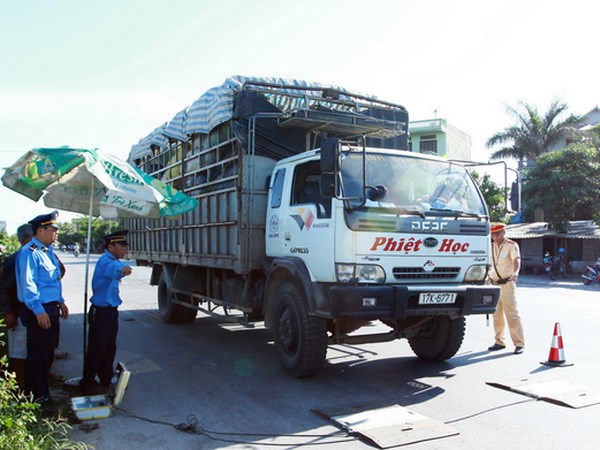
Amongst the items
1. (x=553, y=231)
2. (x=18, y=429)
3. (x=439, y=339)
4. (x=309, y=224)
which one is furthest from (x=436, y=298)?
(x=553, y=231)

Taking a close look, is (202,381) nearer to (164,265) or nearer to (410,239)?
(410,239)

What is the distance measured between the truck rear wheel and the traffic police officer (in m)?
4.89

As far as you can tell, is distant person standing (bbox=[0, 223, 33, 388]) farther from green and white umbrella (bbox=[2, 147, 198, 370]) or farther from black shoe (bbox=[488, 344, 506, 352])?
black shoe (bbox=[488, 344, 506, 352])

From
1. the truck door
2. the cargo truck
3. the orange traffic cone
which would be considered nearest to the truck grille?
the cargo truck

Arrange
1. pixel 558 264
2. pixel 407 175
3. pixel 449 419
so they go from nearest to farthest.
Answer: pixel 449 419 → pixel 407 175 → pixel 558 264

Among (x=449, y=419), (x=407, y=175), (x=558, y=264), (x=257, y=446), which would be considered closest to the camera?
(x=257, y=446)

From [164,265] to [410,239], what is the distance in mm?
5900

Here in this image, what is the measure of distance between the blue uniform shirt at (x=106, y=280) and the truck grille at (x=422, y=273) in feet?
8.90

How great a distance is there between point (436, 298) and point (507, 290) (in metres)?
2.56

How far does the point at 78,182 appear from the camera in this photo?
5.92m

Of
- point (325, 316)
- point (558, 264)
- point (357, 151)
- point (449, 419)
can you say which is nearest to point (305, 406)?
point (325, 316)

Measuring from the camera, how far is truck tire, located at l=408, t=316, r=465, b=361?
6.44 meters

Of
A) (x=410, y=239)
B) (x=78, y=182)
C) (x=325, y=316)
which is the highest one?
(x=78, y=182)

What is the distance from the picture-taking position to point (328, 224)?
5434 millimetres
